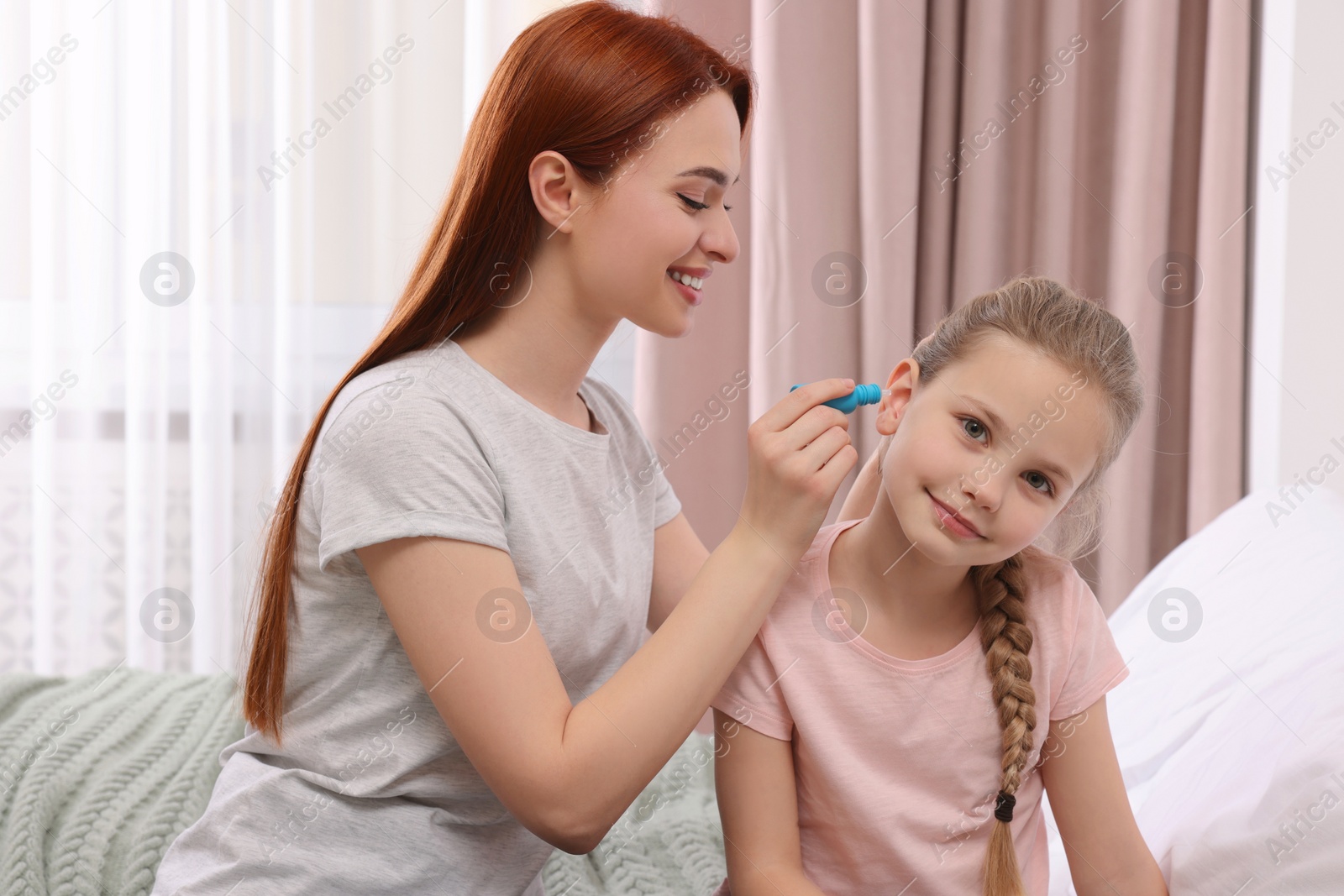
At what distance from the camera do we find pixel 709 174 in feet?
2.96

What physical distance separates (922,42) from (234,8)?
1373 millimetres

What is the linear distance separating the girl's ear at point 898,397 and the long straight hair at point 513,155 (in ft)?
0.99

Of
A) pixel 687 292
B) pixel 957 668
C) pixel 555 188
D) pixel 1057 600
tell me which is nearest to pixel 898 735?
pixel 957 668

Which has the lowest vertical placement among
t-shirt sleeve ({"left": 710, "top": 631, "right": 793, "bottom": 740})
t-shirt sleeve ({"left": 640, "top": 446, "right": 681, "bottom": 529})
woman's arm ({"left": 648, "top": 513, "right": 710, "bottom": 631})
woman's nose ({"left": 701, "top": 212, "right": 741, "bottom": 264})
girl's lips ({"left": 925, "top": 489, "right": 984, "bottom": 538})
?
t-shirt sleeve ({"left": 710, "top": 631, "right": 793, "bottom": 740})

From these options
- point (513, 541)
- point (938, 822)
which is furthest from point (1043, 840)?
point (513, 541)

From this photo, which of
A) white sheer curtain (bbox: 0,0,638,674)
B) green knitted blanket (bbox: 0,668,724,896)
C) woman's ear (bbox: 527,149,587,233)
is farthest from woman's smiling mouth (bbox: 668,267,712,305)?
white sheer curtain (bbox: 0,0,638,674)

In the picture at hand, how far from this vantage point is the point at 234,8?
6.82ft

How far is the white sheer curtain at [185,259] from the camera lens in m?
2.09

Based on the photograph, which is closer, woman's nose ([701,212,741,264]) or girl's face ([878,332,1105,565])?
girl's face ([878,332,1105,565])

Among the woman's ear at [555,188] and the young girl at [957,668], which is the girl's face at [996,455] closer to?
the young girl at [957,668]

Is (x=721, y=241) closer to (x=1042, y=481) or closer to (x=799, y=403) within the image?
(x=799, y=403)

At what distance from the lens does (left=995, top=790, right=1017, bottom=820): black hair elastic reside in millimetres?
849

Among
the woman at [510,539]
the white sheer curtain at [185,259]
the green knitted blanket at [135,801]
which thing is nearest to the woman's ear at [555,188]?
the woman at [510,539]

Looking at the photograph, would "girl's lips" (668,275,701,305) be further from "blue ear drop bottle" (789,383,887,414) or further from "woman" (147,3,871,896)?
"blue ear drop bottle" (789,383,887,414)
